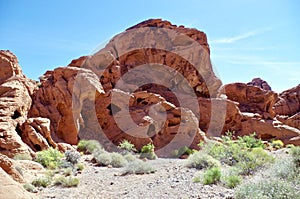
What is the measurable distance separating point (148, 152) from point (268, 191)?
1272 cm

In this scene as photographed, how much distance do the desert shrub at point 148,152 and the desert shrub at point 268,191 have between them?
11.6m

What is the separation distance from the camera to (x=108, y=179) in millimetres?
10609

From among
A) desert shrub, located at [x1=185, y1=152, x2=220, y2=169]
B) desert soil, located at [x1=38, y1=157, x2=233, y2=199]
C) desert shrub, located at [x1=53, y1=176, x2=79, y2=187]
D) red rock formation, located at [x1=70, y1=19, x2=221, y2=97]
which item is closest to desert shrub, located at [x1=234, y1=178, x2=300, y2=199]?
desert soil, located at [x1=38, y1=157, x2=233, y2=199]

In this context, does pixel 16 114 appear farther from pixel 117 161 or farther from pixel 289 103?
pixel 289 103

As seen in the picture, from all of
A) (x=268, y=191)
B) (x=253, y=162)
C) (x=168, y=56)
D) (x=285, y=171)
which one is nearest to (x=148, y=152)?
(x=253, y=162)

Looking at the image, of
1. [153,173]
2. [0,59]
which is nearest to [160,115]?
[153,173]

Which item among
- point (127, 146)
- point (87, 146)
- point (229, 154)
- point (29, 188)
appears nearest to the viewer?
point (29, 188)

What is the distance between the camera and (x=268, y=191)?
5.82 metres

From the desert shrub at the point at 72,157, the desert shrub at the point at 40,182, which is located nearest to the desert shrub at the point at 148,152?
the desert shrub at the point at 72,157

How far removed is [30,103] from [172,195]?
14551 millimetres

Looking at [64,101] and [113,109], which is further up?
[64,101]

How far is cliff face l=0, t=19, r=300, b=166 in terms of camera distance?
16531 millimetres

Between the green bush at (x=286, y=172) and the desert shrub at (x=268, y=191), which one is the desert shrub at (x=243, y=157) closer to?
the green bush at (x=286, y=172)

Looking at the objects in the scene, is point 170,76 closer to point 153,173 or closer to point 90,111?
point 90,111
